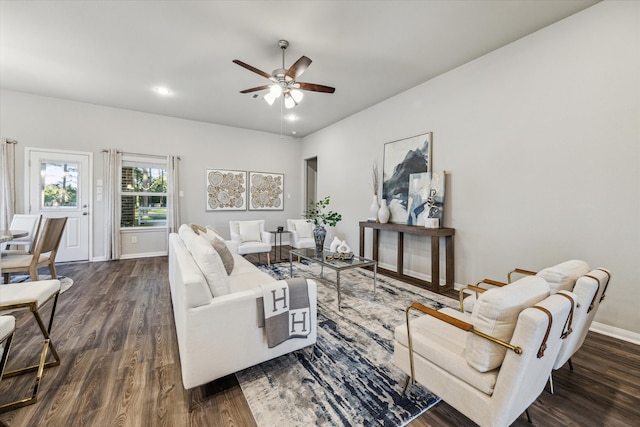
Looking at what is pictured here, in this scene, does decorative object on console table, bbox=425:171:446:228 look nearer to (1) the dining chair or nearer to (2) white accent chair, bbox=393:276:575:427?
(2) white accent chair, bbox=393:276:575:427

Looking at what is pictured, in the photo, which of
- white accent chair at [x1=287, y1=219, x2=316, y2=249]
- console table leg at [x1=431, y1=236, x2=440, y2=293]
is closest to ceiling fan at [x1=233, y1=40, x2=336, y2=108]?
console table leg at [x1=431, y1=236, x2=440, y2=293]

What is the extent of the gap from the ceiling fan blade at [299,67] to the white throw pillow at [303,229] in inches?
123

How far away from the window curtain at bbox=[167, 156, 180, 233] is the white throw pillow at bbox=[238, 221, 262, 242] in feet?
5.57

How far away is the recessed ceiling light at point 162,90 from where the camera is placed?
13.9ft

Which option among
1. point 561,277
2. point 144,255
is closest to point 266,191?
point 144,255

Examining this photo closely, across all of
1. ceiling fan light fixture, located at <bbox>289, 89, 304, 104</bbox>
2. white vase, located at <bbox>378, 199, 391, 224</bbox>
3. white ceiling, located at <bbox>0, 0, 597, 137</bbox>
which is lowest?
white vase, located at <bbox>378, 199, 391, 224</bbox>

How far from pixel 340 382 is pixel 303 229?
3842mm

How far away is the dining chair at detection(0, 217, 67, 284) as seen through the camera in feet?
10.4

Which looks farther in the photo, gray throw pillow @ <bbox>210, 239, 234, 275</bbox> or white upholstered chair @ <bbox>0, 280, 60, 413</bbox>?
gray throw pillow @ <bbox>210, 239, 234, 275</bbox>

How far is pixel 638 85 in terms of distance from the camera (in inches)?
88.1

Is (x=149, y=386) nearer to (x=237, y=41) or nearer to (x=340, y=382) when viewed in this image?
(x=340, y=382)

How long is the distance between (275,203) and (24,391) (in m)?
5.62

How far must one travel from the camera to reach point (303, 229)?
5.47 m

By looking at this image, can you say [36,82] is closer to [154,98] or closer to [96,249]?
[154,98]
